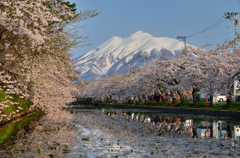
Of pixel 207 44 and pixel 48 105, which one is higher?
pixel 207 44

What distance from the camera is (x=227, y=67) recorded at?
1558 inches

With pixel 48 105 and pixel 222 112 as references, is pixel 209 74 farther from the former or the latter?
pixel 48 105

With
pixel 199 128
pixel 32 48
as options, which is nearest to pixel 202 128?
pixel 199 128

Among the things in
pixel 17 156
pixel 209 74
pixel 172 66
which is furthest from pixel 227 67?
pixel 17 156

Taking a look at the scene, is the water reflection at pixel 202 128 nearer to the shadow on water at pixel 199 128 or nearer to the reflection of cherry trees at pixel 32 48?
the shadow on water at pixel 199 128

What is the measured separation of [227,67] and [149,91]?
34.0 metres

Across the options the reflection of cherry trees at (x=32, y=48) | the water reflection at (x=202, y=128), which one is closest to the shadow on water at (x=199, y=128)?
the water reflection at (x=202, y=128)

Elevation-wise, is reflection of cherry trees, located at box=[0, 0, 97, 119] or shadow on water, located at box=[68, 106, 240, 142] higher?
reflection of cherry trees, located at box=[0, 0, 97, 119]

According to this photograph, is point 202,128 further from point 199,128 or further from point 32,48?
point 32,48

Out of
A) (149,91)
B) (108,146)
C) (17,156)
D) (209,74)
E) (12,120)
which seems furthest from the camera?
(149,91)

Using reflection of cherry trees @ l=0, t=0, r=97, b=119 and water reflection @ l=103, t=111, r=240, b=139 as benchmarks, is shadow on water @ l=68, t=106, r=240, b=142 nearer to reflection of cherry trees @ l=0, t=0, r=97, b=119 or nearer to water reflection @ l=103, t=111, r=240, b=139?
water reflection @ l=103, t=111, r=240, b=139

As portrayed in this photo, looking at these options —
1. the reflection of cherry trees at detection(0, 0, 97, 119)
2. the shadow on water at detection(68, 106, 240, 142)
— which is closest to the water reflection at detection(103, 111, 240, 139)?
the shadow on water at detection(68, 106, 240, 142)

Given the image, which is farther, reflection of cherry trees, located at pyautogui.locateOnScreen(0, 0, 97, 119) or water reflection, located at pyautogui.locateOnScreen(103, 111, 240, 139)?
water reflection, located at pyautogui.locateOnScreen(103, 111, 240, 139)

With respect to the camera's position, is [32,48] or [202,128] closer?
[32,48]
